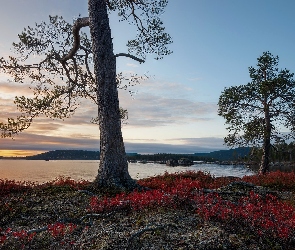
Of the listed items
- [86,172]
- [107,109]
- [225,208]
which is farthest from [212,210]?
[86,172]

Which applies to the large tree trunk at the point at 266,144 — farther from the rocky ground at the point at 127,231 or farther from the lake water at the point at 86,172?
the rocky ground at the point at 127,231

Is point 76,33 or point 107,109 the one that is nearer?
point 107,109

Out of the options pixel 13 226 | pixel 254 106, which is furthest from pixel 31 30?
pixel 254 106

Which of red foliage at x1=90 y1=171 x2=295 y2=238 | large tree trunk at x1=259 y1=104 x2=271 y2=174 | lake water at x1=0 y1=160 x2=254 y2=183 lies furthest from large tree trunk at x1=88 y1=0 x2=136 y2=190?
large tree trunk at x1=259 y1=104 x2=271 y2=174

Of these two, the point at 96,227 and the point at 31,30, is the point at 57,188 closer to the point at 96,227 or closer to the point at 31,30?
the point at 96,227

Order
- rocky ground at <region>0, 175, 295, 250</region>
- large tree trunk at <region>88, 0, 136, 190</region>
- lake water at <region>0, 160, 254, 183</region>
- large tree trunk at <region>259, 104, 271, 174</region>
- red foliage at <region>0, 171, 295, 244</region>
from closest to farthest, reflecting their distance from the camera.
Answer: rocky ground at <region>0, 175, 295, 250</region> → red foliage at <region>0, 171, 295, 244</region> → large tree trunk at <region>88, 0, 136, 190</region> → large tree trunk at <region>259, 104, 271, 174</region> → lake water at <region>0, 160, 254, 183</region>

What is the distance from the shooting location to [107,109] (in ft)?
42.4

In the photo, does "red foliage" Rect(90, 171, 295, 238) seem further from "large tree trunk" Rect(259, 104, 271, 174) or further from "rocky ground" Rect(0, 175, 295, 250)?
"large tree trunk" Rect(259, 104, 271, 174)

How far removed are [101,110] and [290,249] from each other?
8.93 meters

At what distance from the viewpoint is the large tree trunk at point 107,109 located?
41.8 feet

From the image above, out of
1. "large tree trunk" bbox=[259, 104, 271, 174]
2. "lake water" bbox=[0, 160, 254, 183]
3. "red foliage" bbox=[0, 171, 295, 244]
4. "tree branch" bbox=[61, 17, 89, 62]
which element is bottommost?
"lake water" bbox=[0, 160, 254, 183]

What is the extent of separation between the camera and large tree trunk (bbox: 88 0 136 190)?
12.7 meters

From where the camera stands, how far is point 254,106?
90.1 feet

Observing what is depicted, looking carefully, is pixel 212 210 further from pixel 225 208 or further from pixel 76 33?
pixel 76 33
